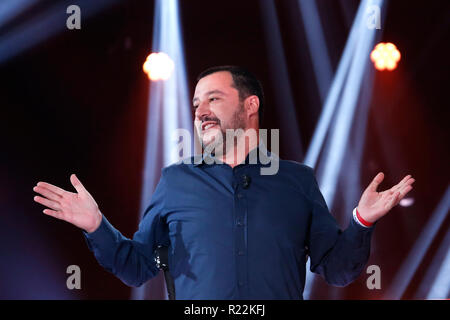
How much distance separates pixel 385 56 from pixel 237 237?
11.0 feet

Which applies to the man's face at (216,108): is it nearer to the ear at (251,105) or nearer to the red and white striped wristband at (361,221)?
the ear at (251,105)

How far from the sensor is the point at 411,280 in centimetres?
461

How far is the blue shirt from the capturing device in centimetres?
169

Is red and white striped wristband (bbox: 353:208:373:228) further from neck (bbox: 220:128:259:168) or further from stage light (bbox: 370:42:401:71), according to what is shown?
stage light (bbox: 370:42:401:71)

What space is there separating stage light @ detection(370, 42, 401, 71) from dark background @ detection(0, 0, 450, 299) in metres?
0.06

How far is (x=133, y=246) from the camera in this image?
1810 mm

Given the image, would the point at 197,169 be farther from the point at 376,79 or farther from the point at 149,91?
the point at 376,79

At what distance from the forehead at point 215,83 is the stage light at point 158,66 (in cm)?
250
